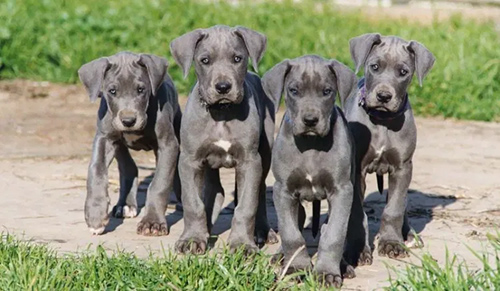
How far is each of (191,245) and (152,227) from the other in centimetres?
71

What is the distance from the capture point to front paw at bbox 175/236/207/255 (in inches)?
300

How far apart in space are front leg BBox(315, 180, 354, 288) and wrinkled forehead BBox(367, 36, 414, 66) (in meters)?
1.01

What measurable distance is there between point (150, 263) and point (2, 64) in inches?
340

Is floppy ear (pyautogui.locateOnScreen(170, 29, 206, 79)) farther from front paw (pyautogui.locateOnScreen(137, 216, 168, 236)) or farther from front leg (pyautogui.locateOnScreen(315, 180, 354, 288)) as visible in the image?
front leg (pyautogui.locateOnScreen(315, 180, 354, 288))

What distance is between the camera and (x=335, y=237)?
273 inches

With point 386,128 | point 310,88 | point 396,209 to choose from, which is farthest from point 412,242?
point 310,88

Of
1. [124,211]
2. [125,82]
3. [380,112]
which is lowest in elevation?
[124,211]

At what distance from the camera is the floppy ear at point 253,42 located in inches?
307

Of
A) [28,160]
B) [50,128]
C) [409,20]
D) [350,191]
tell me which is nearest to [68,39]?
[50,128]

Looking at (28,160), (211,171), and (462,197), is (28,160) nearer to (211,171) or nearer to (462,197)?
(211,171)

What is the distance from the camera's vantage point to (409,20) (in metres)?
17.1

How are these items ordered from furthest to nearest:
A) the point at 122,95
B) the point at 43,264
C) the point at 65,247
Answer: the point at 122,95 → the point at 65,247 → the point at 43,264

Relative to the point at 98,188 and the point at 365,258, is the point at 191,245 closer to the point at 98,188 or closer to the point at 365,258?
the point at 98,188

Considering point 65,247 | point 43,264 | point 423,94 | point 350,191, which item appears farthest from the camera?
point 423,94
